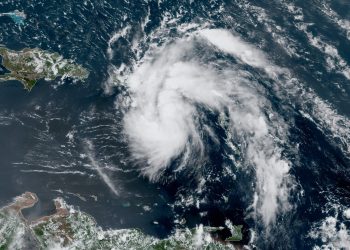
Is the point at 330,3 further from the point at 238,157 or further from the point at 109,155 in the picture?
the point at 109,155

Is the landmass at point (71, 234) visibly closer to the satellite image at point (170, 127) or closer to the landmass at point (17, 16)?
the satellite image at point (170, 127)

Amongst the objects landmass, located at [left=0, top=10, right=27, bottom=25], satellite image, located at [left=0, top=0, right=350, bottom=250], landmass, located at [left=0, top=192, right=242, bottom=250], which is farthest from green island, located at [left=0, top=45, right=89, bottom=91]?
landmass, located at [left=0, top=192, right=242, bottom=250]

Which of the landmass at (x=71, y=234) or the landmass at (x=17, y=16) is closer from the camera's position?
the landmass at (x=71, y=234)

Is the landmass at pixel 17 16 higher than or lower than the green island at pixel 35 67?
higher

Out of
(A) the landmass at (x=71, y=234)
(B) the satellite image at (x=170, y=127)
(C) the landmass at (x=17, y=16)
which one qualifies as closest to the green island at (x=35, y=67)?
(B) the satellite image at (x=170, y=127)

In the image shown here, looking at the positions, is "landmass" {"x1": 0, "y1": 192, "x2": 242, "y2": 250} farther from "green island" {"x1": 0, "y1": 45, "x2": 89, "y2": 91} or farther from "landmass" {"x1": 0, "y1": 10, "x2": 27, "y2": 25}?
"landmass" {"x1": 0, "y1": 10, "x2": 27, "y2": 25}

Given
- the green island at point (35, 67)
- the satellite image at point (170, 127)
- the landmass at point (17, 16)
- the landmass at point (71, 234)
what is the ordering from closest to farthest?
the landmass at point (71, 234), the satellite image at point (170, 127), the green island at point (35, 67), the landmass at point (17, 16)
